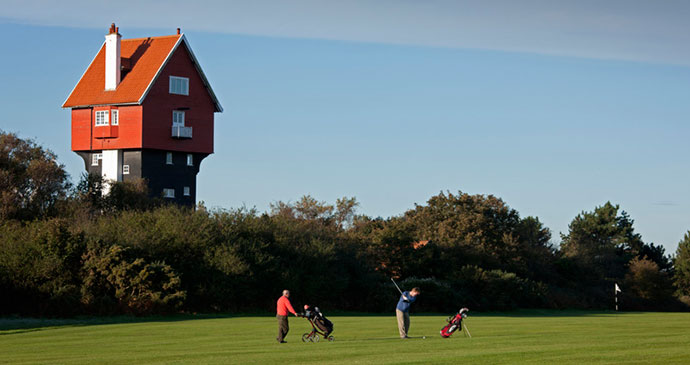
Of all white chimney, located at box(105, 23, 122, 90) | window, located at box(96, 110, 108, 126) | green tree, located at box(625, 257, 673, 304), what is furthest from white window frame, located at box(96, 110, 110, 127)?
green tree, located at box(625, 257, 673, 304)

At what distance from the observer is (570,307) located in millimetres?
A: 78938

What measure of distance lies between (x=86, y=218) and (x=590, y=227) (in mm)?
85697

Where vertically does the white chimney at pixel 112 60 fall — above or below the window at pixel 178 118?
above

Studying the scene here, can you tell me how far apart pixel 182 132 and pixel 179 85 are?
3.74m

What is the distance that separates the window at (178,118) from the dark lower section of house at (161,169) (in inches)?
87.7

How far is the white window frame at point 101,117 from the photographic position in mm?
66500

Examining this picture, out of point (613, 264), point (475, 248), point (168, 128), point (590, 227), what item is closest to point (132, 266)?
point (168, 128)

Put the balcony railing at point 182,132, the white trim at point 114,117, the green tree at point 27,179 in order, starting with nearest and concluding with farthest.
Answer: the green tree at point 27,179 → the white trim at point 114,117 → the balcony railing at point 182,132

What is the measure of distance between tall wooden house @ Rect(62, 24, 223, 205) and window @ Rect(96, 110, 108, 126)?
0.08 metres

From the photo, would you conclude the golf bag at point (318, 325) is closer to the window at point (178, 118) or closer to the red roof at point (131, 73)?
the red roof at point (131, 73)

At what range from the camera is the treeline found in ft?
145

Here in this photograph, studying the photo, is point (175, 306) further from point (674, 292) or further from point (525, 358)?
point (674, 292)

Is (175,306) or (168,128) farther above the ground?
(168,128)

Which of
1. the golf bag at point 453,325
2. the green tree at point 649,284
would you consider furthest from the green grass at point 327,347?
the green tree at point 649,284
